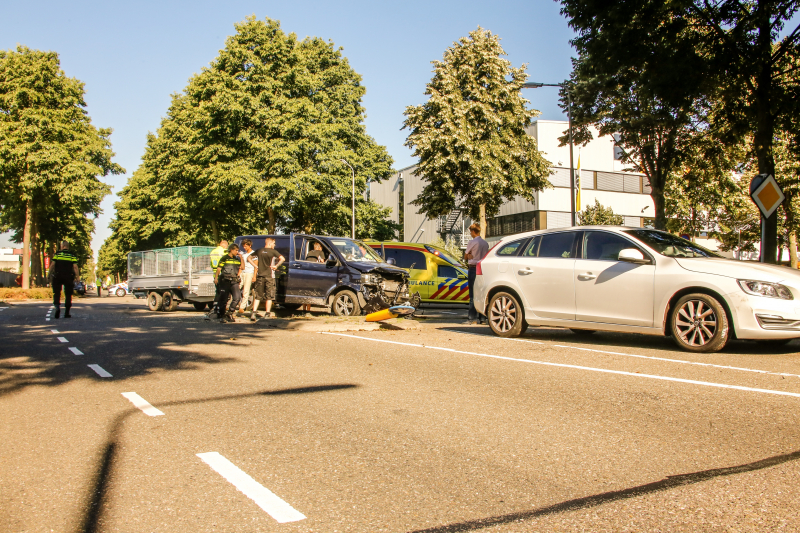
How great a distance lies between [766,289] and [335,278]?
9.18 meters

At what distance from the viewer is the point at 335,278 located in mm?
15344

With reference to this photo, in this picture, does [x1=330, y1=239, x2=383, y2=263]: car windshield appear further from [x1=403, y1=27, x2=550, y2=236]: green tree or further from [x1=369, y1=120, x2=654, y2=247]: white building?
[x1=369, y1=120, x2=654, y2=247]: white building

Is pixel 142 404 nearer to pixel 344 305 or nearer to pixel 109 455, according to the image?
pixel 109 455

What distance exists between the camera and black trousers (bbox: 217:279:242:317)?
14953 mm

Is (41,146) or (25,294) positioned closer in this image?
(25,294)

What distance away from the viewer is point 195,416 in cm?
547

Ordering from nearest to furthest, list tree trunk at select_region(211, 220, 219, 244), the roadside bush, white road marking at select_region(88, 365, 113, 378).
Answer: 1. white road marking at select_region(88, 365, 113, 378)
2. the roadside bush
3. tree trunk at select_region(211, 220, 219, 244)

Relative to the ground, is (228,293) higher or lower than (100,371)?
higher

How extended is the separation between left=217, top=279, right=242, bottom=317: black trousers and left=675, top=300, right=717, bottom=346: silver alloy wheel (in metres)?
9.39

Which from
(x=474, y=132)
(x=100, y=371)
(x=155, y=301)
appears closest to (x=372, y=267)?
(x=100, y=371)

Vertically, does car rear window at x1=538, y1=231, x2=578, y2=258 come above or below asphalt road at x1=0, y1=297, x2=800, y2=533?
above

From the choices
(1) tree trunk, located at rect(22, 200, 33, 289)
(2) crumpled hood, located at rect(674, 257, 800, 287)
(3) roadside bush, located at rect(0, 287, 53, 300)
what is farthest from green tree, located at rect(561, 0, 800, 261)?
(1) tree trunk, located at rect(22, 200, 33, 289)

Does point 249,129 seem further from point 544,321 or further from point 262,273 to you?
point 544,321

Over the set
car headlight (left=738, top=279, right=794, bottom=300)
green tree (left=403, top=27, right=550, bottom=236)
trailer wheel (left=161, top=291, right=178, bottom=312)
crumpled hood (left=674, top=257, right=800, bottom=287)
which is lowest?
trailer wheel (left=161, top=291, right=178, bottom=312)
